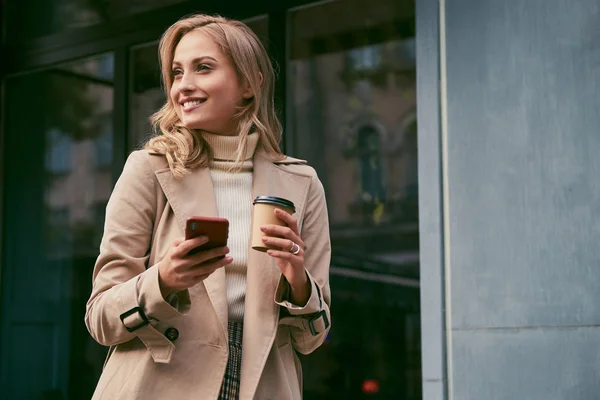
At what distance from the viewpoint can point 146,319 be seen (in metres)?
2.29

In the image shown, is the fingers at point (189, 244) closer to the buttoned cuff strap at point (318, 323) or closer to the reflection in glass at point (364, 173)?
the buttoned cuff strap at point (318, 323)

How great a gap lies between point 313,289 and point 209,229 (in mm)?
443

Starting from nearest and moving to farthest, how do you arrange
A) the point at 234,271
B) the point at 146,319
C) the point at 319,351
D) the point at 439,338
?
the point at 146,319, the point at 234,271, the point at 439,338, the point at 319,351

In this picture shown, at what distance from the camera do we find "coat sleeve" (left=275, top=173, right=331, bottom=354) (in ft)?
7.93

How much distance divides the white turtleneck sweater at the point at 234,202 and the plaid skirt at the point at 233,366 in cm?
3

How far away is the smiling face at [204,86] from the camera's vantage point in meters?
2.56

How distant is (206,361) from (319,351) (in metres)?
3.86

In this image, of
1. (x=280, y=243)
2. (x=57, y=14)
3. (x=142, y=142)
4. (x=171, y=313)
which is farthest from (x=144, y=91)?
(x=280, y=243)

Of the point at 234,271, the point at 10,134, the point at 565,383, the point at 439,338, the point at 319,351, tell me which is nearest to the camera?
the point at 234,271

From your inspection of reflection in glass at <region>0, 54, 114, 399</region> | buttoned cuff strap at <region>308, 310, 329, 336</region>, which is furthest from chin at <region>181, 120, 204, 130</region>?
reflection in glass at <region>0, 54, 114, 399</region>

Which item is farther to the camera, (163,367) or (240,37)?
(240,37)

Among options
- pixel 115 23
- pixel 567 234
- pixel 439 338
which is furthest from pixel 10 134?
pixel 567 234

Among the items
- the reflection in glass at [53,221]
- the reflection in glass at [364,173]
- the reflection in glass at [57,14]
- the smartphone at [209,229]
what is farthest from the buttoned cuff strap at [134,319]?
the reflection in glass at [53,221]

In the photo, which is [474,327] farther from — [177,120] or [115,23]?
[115,23]
